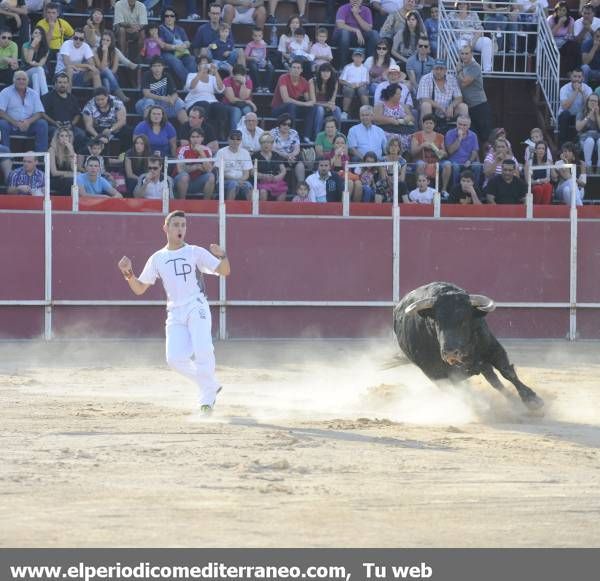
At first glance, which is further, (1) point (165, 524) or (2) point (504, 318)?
(2) point (504, 318)

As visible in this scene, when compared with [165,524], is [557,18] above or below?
above

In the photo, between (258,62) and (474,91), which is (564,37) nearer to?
(474,91)

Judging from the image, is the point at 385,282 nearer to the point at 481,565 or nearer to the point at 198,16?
the point at 198,16

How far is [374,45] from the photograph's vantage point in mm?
20531

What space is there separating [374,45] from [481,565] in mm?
15377

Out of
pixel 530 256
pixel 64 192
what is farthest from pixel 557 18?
pixel 64 192

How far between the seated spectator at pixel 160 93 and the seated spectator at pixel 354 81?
98.8 inches

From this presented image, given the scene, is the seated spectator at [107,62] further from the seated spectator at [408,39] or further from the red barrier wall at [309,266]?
the seated spectator at [408,39]

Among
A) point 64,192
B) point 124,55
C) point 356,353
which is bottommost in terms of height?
point 356,353

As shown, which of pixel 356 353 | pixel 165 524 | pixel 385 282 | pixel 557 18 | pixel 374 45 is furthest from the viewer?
pixel 557 18

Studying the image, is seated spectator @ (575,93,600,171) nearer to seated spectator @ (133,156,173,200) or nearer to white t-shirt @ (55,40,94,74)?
seated spectator @ (133,156,173,200)

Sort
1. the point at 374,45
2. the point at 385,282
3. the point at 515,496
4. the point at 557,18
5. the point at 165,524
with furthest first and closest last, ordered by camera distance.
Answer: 1. the point at 557,18
2. the point at 374,45
3. the point at 385,282
4. the point at 515,496
5. the point at 165,524

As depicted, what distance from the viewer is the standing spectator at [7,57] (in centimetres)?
1834

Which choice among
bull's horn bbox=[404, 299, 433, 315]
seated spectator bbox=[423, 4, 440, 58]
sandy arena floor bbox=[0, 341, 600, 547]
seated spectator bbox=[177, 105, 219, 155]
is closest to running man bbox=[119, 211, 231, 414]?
sandy arena floor bbox=[0, 341, 600, 547]
